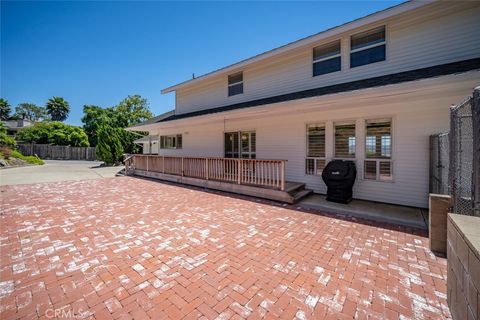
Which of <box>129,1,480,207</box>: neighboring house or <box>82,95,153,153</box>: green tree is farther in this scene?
<box>82,95,153,153</box>: green tree

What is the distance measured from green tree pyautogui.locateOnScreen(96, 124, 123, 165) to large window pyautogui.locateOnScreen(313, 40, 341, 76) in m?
20.8

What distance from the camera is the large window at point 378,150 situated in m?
6.12

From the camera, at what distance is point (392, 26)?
629 centimetres

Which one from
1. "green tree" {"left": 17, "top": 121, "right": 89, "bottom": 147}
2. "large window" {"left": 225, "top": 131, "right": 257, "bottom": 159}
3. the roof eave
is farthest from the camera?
"green tree" {"left": 17, "top": 121, "right": 89, "bottom": 147}

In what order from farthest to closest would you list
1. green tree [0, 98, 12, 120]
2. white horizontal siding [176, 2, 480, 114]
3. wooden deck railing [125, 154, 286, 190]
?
green tree [0, 98, 12, 120] < wooden deck railing [125, 154, 286, 190] < white horizontal siding [176, 2, 480, 114]

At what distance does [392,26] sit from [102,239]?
984 cm

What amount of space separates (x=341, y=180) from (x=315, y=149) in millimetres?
1798

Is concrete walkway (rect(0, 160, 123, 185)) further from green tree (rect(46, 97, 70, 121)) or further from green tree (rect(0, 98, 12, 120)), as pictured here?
green tree (rect(0, 98, 12, 120))

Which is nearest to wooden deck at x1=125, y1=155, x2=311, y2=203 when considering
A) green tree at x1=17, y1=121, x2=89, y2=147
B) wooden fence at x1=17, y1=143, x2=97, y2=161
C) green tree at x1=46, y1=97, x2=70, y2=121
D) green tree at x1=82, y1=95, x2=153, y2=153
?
wooden fence at x1=17, y1=143, x2=97, y2=161

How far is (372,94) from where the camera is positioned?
5.07 metres

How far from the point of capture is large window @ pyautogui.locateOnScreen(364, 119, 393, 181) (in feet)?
20.1

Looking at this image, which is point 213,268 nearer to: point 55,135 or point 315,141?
point 315,141
